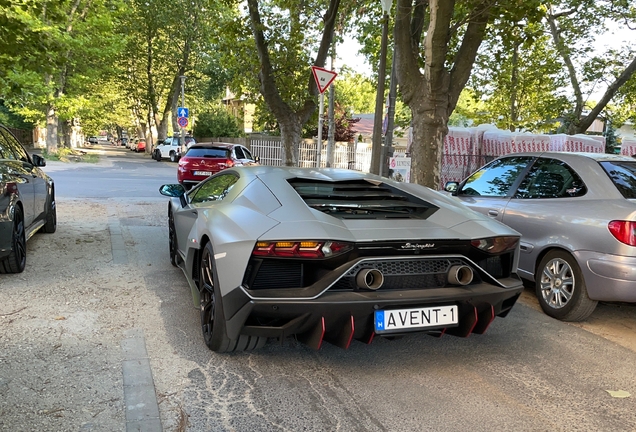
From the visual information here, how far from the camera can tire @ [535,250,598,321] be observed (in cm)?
450

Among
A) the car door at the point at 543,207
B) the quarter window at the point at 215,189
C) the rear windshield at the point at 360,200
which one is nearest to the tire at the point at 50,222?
the quarter window at the point at 215,189

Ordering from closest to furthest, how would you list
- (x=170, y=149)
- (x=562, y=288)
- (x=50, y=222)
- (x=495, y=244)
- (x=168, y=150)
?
1. (x=495, y=244)
2. (x=562, y=288)
3. (x=50, y=222)
4. (x=170, y=149)
5. (x=168, y=150)

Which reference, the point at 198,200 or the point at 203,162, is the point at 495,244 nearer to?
the point at 198,200

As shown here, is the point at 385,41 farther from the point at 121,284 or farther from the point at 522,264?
the point at 121,284

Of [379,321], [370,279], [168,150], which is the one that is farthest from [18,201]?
[168,150]

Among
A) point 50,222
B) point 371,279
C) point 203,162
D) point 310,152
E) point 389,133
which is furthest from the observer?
point 310,152

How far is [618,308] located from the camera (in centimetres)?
532

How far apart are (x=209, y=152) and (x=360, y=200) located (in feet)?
38.8

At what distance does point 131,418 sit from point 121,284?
9.13 feet

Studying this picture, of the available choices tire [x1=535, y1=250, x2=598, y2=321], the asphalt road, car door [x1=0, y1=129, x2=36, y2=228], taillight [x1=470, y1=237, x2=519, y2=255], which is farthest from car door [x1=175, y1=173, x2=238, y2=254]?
tire [x1=535, y1=250, x2=598, y2=321]

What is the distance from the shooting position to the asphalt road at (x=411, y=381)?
9.38 ft

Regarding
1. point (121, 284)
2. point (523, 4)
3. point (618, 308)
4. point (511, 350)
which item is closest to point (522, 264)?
point (618, 308)

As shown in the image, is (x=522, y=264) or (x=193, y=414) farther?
(x=522, y=264)

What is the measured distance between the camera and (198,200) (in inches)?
198
